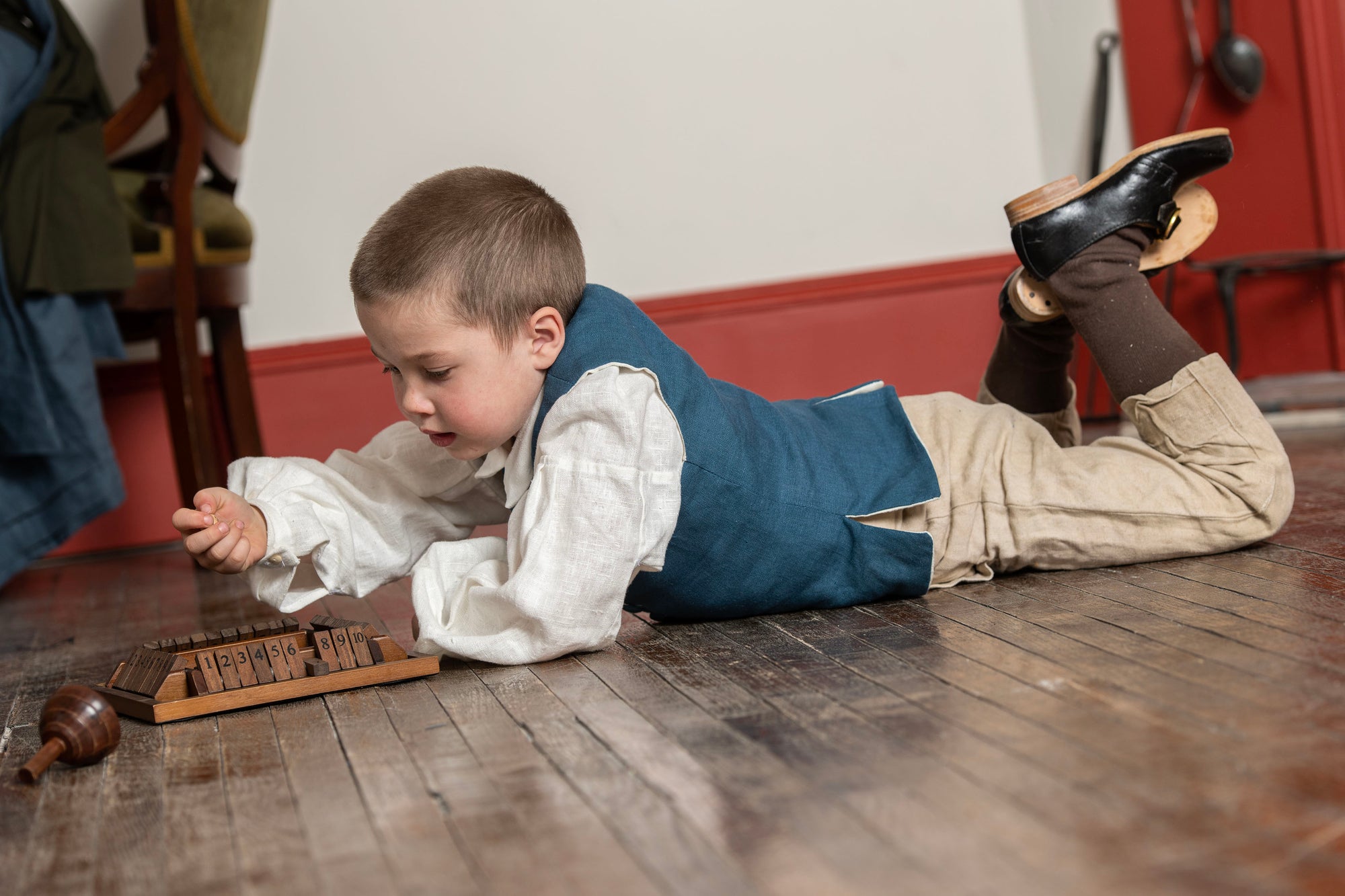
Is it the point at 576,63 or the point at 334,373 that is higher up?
the point at 576,63

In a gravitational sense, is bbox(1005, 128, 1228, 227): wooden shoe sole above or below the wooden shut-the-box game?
above

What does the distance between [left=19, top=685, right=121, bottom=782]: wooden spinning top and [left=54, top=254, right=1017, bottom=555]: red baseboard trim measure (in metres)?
1.71

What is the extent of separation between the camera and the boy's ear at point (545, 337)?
3.87 feet

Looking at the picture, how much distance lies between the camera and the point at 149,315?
2240mm

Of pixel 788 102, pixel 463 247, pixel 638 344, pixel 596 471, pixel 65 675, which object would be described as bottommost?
pixel 65 675

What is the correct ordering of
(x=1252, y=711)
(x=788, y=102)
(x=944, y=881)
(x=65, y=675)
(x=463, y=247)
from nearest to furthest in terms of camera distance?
(x=944, y=881) → (x=1252, y=711) → (x=463, y=247) → (x=65, y=675) → (x=788, y=102)

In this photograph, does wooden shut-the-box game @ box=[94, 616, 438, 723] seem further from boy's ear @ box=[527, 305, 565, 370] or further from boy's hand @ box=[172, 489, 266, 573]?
boy's ear @ box=[527, 305, 565, 370]

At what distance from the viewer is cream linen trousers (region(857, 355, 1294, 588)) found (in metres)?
1.32

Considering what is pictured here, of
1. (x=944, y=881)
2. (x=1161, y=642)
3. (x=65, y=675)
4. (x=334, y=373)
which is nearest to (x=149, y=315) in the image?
(x=334, y=373)

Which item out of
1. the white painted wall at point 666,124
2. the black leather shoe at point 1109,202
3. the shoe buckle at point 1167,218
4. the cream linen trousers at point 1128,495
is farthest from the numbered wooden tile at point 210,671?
the white painted wall at point 666,124

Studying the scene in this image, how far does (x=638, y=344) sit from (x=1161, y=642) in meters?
0.53

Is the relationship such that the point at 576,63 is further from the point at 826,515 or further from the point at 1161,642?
the point at 1161,642

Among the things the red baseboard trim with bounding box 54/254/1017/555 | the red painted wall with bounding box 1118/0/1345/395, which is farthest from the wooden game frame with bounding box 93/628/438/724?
the red painted wall with bounding box 1118/0/1345/395

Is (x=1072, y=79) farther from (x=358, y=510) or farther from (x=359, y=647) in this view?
(x=359, y=647)
